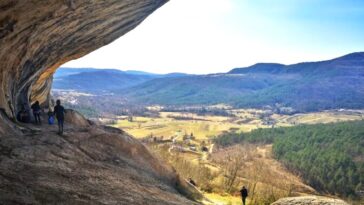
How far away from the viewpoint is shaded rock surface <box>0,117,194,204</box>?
19.7 m

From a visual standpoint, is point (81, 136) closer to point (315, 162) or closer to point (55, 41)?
point (55, 41)

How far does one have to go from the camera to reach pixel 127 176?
27.5m

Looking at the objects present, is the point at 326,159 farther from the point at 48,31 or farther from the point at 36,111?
the point at 48,31

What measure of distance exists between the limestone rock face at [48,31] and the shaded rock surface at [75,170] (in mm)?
5502

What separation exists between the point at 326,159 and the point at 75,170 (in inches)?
5421

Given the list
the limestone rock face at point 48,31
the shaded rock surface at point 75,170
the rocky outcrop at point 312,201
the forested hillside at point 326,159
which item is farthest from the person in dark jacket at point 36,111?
the forested hillside at point 326,159

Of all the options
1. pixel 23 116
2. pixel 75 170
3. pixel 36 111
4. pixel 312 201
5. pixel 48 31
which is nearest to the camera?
pixel 75 170

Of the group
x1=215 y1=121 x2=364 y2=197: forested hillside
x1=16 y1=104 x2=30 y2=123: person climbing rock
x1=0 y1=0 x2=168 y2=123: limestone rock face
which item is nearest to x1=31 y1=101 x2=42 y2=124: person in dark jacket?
x1=16 y1=104 x2=30 y2=123: person climbing rock

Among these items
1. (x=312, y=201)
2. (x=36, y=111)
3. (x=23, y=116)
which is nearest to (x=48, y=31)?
(x=36, y=111)

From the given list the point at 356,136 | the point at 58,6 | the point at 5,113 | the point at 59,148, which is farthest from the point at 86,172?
the point at 356,136

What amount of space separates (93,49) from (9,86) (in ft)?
43.0

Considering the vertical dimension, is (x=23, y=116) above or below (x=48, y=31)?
below

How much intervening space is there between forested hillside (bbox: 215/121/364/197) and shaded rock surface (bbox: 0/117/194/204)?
10262 centimetres

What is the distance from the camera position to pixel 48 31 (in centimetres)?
3275
